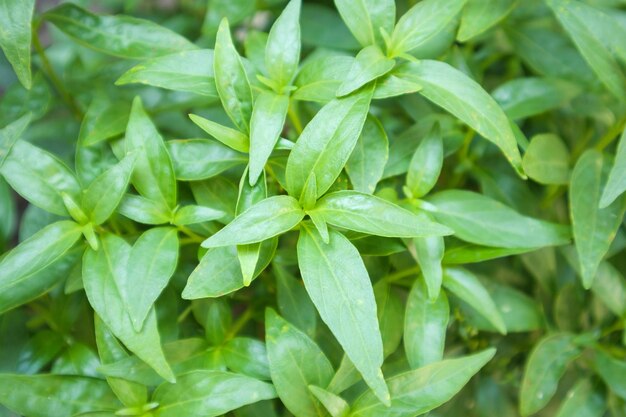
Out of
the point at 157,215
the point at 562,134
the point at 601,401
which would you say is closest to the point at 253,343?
the point at 157,215

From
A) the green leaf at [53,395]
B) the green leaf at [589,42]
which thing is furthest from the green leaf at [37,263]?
the green leaf at [589,42]

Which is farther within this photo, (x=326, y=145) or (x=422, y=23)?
(x=422, y=23)

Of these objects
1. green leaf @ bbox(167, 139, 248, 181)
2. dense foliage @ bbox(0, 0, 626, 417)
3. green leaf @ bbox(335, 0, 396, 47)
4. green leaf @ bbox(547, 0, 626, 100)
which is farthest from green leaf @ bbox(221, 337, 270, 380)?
green leaf @ bbox(547, 0, 626, 100)

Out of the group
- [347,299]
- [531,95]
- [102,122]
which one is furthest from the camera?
[531,95]

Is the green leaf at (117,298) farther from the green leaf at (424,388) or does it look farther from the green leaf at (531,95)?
the green leaf at (531,95)

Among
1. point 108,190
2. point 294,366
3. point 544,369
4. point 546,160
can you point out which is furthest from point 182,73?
point 544,369

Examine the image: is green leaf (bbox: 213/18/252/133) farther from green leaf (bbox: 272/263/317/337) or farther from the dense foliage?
green leaf (bbox: 272/263/317/337)

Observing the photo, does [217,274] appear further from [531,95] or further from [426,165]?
[531,95]
